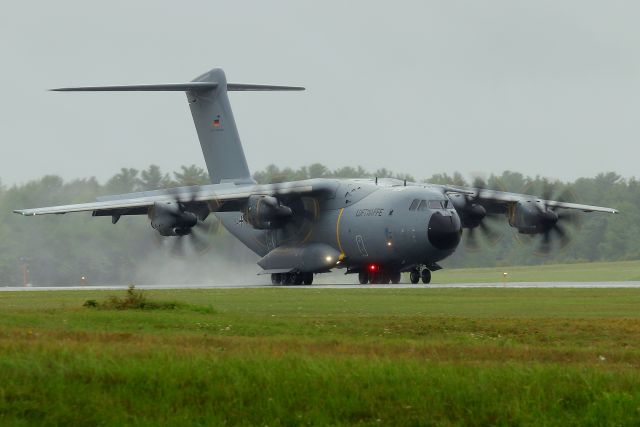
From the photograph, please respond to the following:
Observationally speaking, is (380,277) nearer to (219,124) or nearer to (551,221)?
(551,221)

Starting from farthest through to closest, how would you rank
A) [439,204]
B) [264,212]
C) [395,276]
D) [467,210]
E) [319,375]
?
1. [467,210]
2. [395,276]
3. [264,212]
4. [439,204]
5. [319,375]

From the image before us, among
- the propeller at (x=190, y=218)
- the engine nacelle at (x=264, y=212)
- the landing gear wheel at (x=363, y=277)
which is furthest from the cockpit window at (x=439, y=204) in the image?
the propeller at (x=190, y=218)

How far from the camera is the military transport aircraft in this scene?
170 ft

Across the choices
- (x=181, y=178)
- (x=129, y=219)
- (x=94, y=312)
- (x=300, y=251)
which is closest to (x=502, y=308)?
(x=94, y=312)

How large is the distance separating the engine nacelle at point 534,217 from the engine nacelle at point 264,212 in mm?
9740

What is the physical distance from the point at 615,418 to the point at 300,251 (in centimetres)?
4048

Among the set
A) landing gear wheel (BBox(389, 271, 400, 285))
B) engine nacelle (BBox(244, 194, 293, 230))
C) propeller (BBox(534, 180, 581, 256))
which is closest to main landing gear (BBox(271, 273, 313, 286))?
engine nacelle (BBox(244, 194, 293, 230))

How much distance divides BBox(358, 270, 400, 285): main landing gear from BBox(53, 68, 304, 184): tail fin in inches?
311

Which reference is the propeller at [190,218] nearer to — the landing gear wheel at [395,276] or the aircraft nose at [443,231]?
the landing gear wheel at [395,276]

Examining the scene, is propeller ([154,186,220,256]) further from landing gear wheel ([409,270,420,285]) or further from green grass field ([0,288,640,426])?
green grass field ([0,288,640,426])

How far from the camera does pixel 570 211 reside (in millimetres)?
55531

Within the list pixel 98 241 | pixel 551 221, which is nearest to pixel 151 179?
pixel 98 241

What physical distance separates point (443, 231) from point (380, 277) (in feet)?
19.0

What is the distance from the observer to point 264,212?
2089 inches
